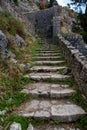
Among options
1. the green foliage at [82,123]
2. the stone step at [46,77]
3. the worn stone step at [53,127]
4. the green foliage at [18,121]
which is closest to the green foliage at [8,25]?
the stone step at [46,77]

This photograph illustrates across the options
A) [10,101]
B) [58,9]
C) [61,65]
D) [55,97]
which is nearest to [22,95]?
[10,101]

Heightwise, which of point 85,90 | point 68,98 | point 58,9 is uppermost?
point 58,9

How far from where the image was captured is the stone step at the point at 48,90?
4.74 metres

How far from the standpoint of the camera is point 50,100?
15.2ft

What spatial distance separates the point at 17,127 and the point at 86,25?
1654 centimetres

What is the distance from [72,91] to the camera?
482 cm

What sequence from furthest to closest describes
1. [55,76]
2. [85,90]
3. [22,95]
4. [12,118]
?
1. [55,76]
2. [22,95]
3. [85,90]
4. [12,118]

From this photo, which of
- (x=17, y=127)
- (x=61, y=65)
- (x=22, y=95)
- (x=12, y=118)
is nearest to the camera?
(x=17, y=127)

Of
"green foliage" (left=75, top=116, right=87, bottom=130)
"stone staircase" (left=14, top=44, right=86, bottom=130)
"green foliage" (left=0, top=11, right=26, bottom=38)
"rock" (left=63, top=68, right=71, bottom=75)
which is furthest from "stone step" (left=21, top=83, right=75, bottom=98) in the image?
"green foliage" (left=0, top=11, right=26, bottom=38)

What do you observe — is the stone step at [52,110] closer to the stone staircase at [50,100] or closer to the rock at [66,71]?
the stone staircase at [50,100]

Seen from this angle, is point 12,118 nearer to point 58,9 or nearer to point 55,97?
point 55,97

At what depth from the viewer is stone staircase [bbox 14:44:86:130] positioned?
12.5 ft

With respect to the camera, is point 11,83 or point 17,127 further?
point 11,83

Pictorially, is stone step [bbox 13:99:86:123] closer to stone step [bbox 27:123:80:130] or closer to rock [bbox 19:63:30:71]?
stone step [bbox 27:123:80:130]
